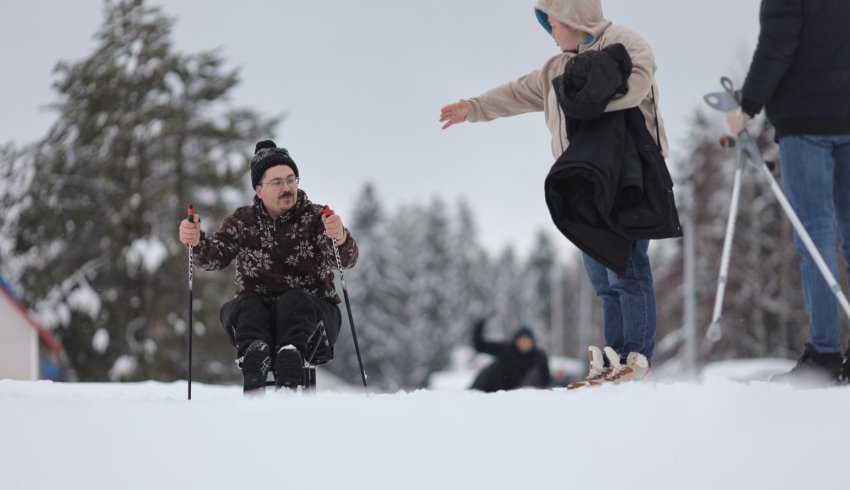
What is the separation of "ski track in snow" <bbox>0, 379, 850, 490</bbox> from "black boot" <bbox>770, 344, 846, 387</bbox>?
2.85 ft

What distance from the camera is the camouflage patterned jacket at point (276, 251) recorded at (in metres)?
3.81

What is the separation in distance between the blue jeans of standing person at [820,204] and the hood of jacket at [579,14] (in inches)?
41.9

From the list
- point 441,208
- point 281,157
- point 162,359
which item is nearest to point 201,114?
point 162,359

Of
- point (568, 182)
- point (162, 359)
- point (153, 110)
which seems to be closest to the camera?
point (568, 182)

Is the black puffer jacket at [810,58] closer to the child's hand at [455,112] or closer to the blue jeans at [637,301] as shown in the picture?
the blue jeans at [637,301]

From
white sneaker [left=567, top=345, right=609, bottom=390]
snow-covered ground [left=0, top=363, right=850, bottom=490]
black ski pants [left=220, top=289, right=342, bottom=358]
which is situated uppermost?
black ski pants [left=220, top=289, right=342, bottom=358]

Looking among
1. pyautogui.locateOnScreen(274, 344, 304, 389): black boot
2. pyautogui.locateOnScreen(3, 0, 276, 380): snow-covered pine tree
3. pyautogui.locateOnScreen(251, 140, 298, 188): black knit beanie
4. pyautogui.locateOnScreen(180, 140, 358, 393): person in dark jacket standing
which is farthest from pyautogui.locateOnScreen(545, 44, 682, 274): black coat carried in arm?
pyautogui.locateOnScreen(3, 0, 276, 380): snow-covered pine tree

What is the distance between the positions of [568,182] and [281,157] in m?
1.36

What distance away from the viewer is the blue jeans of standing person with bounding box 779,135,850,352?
12.3ft

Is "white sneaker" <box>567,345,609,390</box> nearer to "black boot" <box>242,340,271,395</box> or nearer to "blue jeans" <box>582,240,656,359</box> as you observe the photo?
"blue jeans" <box>582,240,656,359</box>

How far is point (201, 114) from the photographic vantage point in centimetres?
1917

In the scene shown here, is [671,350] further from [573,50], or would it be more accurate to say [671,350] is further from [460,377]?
[573,50]

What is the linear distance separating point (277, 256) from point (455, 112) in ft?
3.54

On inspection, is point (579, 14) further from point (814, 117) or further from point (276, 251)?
point (276, 251)
